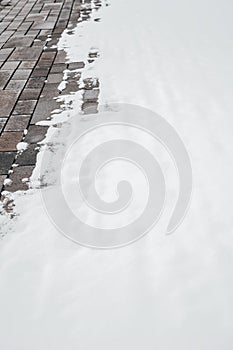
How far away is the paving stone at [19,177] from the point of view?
194cm

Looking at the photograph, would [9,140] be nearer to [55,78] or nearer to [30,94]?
[30,94]

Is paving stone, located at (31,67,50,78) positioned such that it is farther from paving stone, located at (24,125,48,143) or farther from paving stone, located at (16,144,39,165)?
paving stone, located at (16,144,39,165)

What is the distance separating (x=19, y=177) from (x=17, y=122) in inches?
25.6

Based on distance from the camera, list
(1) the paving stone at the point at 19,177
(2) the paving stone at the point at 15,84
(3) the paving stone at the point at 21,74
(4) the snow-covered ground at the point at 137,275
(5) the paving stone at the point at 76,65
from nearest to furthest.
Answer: (4) the snow-covered ground at the point at 137,275 → (1) the paving stone at the point at 19,177 → (2) the paving stone at the point at 15,84 → (3) the paving stone at the point at 21,74 → (5) the paving stone at the point at 76,65

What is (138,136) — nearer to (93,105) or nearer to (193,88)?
(93,105)

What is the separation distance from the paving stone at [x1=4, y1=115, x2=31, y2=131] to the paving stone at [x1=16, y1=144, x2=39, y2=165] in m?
0.27

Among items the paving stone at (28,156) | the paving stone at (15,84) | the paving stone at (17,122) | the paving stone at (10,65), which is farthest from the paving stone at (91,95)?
the paving stone at (10,65)

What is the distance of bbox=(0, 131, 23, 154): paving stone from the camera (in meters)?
2.25

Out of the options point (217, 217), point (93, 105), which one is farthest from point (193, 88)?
point (217, 217)

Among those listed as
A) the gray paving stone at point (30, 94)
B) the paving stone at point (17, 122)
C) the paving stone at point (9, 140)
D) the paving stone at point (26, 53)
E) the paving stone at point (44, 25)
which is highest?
the paving stone at point (44, 25)

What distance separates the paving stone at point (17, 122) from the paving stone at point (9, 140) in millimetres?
53

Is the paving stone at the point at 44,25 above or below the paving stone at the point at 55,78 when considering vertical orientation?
above

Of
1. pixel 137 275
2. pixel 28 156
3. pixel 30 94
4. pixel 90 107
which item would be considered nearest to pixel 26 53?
pixel 30 94

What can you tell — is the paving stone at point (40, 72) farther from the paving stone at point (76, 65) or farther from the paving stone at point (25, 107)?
the paving stone at point (25, 107)
